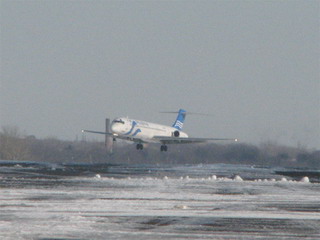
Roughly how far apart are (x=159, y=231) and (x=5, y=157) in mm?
77735

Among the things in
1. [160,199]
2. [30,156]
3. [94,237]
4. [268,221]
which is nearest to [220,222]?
[268,221]

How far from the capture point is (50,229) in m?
12.4

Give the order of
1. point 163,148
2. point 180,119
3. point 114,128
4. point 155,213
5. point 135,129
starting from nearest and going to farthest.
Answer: point 155,213 < point 114,128 < point 135,129 < point 163,148 < point 180,119

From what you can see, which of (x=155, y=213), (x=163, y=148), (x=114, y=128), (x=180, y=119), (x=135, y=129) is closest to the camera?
(x=155, y=213)

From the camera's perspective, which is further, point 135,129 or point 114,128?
point 135,129

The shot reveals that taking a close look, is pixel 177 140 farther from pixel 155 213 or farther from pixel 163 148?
pixel 155 213

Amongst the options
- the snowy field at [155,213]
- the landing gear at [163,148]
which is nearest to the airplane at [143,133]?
the landing gear at [163,148]

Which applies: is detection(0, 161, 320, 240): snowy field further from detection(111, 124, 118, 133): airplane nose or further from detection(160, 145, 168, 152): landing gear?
detection(160, 145, 168, 152): landing gear

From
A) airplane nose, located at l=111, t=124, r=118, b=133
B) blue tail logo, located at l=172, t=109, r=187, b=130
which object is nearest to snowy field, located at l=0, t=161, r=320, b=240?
airplane nose, located at l=111, t=124, r=118, b=133

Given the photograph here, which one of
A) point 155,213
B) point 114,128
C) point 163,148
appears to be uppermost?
point 114,128

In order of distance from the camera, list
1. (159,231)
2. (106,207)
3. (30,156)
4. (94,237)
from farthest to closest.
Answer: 1. (30,156)
2. (106,207)
3. (159,231)
4. (94,237)

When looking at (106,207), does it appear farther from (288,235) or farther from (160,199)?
(288,235)

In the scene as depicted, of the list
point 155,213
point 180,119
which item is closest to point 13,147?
point 180,119

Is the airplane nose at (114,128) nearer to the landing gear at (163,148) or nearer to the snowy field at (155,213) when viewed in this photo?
the landing gear at (163,148)
